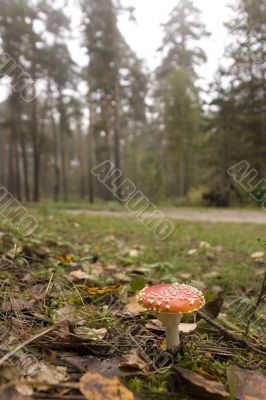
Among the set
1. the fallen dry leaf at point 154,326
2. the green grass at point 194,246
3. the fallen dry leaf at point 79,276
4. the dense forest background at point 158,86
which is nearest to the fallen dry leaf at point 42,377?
the fallen dry leaf at point 154,326

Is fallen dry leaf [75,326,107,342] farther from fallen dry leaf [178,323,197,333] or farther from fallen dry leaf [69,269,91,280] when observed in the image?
fallen dry leaf [69,269,91,280]

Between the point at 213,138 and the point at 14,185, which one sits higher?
the point at 213,138

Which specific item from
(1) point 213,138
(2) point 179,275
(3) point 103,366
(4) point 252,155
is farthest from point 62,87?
(3) point 103,366

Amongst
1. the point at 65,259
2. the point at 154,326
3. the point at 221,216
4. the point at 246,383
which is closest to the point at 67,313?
the point at 154,326

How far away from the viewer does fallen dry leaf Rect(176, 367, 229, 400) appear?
141 cm

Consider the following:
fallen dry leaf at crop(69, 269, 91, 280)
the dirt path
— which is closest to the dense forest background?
the dirt path

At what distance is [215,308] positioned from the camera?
233 centimetres

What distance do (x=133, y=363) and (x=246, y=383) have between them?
0.50 m

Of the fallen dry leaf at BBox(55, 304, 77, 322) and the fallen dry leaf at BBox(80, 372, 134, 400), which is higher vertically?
the fallen dry leaf at BBox(55, 304, 77, 322)

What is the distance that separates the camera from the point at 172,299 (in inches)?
61.4

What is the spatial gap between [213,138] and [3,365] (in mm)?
17783

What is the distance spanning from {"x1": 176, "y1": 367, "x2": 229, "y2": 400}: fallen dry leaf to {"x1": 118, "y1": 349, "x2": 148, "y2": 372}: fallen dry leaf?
0.51 ft

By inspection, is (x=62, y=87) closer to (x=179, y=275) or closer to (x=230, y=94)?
(x=230, y=94)

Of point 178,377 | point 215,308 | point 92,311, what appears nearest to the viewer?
point 178,377
